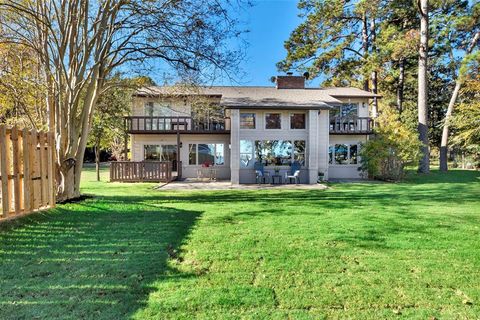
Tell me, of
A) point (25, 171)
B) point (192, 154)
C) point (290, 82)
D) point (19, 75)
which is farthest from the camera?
point (290, 82)

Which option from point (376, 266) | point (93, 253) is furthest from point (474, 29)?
point (93, 253)

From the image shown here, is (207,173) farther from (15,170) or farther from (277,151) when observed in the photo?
(15,170)

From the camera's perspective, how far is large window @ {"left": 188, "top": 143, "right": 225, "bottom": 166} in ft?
73.4

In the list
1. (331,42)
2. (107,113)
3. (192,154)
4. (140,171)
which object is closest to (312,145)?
(192,154)

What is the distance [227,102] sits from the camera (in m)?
17.9

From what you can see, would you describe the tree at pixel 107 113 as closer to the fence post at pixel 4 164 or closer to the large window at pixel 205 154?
the large window at pixel 205 154

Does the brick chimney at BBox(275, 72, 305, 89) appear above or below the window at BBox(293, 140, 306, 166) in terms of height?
above

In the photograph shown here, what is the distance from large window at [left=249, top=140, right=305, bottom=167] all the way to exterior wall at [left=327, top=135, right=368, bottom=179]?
150 inches

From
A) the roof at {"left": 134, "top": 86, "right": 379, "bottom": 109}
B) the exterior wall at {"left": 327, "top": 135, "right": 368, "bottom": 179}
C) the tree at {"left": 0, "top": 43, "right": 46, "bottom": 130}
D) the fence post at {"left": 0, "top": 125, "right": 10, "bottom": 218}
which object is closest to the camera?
the fence post at {"left": 0, "top": 125, "right": 10, "bottom": 218}

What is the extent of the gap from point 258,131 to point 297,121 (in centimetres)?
233

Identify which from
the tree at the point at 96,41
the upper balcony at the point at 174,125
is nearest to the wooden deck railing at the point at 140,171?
the upper balcony at the point at 174,125

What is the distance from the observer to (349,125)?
21.7 metres

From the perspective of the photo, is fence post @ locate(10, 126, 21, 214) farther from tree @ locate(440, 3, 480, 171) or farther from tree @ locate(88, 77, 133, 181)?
tree @ locate(440, 3, 480, 171)

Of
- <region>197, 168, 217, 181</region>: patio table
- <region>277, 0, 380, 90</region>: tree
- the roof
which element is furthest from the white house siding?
<region>277, 0, 380, 90</region>: tree
